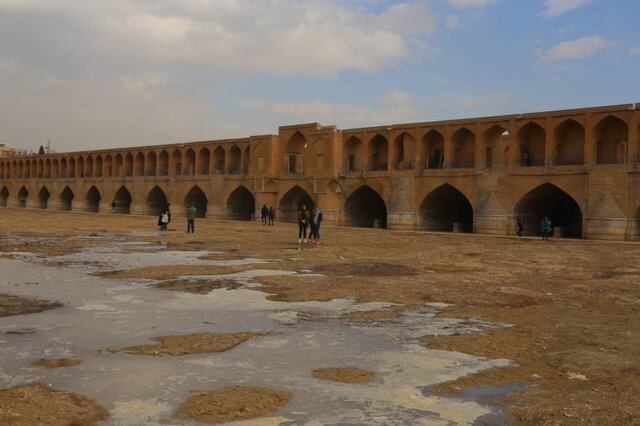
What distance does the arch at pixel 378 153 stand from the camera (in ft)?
115

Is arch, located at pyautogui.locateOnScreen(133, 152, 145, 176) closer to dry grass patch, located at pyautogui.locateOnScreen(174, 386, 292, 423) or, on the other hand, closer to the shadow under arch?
the shadow under arch

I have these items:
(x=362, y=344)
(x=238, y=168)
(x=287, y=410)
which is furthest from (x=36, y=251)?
(x=238, y=168)

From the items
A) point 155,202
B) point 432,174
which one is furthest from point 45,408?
point 155,202

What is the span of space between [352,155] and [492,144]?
341 inches

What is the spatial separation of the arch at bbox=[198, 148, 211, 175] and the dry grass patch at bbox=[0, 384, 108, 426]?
40230 mm

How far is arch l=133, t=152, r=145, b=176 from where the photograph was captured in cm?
4931

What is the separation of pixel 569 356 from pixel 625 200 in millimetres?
21217

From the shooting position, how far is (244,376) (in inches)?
203

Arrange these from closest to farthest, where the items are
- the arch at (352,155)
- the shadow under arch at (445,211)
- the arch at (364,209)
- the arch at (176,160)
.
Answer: the shadow under arch at (445,211)
the arch at (364,209)
the arch at (352,155)
the arch at (176,160)

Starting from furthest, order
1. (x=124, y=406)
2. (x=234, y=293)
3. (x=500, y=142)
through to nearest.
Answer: (x=500, y=142) → (x=234, y=293) → (x=124, y=406)

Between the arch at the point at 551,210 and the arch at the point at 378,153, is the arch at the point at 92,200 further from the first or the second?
the arch at the point at 551,210

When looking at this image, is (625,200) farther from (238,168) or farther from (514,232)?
(238,168)

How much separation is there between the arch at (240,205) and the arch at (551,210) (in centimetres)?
1881

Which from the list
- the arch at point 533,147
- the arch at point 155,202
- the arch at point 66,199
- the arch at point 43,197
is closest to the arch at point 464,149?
the arch at point 533,147
